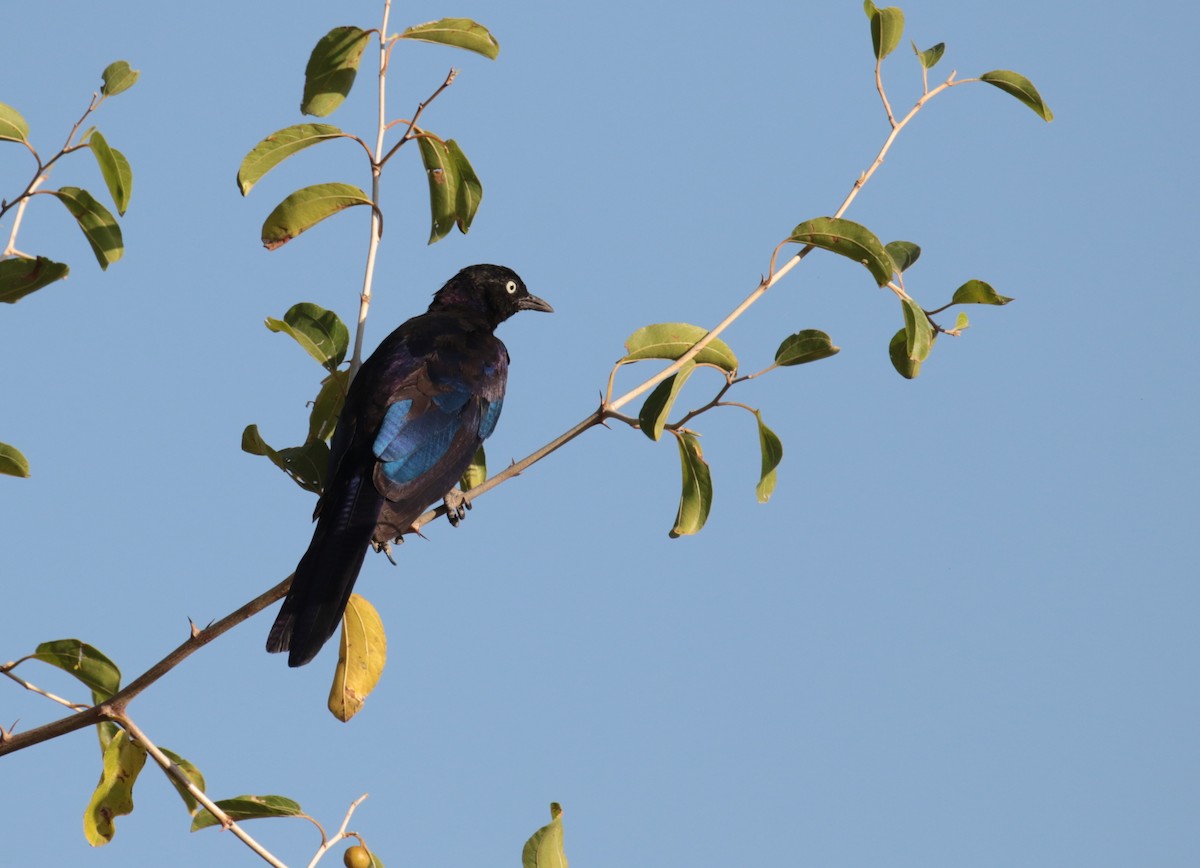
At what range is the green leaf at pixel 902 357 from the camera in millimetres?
3656

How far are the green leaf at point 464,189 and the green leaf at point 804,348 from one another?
1.30m

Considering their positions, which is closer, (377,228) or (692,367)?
(692,367)

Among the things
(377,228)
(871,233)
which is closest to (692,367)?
(871,233)

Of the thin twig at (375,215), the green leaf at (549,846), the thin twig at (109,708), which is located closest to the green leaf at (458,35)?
the thin twig at (375,215)

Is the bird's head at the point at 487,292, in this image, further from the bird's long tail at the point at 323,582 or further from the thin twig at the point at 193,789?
the thin twig at the point at 193,789

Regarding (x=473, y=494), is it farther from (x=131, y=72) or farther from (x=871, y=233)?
(x=131, y=72)

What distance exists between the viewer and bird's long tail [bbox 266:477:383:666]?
3812mm

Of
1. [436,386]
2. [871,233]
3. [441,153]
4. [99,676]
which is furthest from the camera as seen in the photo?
[436,386]

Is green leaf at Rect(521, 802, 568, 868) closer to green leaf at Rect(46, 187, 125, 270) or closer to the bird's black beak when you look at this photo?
green leaf at Rect(46, 187, 125, 270)

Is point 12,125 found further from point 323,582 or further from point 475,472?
point 475,472

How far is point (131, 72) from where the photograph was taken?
357 cm

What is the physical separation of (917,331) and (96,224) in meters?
2.33

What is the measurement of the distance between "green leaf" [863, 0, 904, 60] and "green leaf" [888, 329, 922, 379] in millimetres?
851

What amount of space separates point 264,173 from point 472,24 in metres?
0.85
